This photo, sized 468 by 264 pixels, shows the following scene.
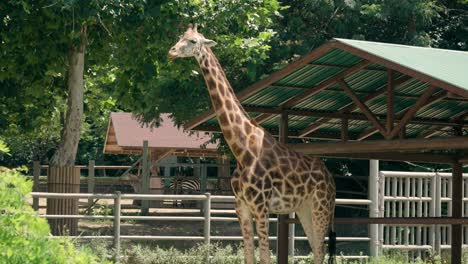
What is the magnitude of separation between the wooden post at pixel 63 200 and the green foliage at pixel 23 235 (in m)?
13.7

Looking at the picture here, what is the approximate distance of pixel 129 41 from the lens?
19469 mm

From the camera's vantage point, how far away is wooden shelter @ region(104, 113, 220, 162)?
1355 inches

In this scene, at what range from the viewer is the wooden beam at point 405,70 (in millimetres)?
9984

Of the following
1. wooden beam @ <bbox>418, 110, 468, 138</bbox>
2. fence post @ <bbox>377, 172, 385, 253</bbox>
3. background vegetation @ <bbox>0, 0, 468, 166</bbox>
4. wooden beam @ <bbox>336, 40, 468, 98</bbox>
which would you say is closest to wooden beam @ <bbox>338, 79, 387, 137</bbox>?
wooden beam @ <bbox>336, 40, 468, 98</bbox>

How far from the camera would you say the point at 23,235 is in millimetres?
4844

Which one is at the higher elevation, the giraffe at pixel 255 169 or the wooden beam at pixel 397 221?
the giraffe at pixel 255 169

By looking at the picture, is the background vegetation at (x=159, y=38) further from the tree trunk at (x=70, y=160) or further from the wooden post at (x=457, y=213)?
the wooden post at (x=457, y=213)

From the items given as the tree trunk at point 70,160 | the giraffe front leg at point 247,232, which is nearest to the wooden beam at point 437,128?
the giraffe front leg at point 247,232

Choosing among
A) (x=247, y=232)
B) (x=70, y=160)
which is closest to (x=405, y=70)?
(x=247, y=232)

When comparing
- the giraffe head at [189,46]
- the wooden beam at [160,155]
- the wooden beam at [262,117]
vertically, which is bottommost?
the wooden beam at [262,117]

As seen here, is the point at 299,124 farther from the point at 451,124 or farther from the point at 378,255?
the point at 378,255

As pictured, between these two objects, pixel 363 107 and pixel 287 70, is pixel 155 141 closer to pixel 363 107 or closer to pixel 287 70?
pixel 287 70

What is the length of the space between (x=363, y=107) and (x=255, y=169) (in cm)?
143

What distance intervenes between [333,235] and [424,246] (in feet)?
22.3
